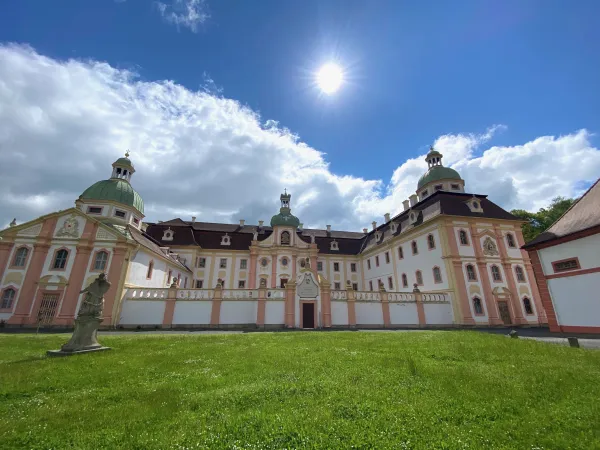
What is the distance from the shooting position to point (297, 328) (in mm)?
22844

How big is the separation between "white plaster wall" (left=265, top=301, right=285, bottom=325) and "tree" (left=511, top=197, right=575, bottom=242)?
39164mm

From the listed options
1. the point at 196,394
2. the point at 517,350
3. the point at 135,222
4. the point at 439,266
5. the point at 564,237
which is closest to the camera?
the point at 196,394

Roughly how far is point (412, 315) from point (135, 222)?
33.8m

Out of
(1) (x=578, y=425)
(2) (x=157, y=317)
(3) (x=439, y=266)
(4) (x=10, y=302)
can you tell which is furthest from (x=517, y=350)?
(4) (x=10, y=302)

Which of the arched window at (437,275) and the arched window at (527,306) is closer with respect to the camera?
the arched window at (527,306)

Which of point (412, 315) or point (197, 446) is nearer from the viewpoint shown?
point (197, 446)

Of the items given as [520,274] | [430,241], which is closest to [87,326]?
[430,241]

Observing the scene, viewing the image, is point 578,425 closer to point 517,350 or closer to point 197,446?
point 197,446

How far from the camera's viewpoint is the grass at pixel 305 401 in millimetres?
3889

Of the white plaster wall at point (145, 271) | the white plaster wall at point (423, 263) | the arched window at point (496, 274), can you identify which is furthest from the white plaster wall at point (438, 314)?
the white plaster wall at point (145, 271)

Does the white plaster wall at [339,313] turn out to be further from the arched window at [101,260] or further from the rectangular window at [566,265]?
the arched window at [101,260]

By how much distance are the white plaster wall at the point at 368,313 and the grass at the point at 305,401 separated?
1582 cm

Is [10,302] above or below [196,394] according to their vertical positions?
above

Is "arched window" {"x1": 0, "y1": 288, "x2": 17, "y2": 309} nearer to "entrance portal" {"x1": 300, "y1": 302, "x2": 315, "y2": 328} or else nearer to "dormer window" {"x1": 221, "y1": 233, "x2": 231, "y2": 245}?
"dormer window" {"x1": 221, "y1": 233, "x2": 231, "y2": 245}
